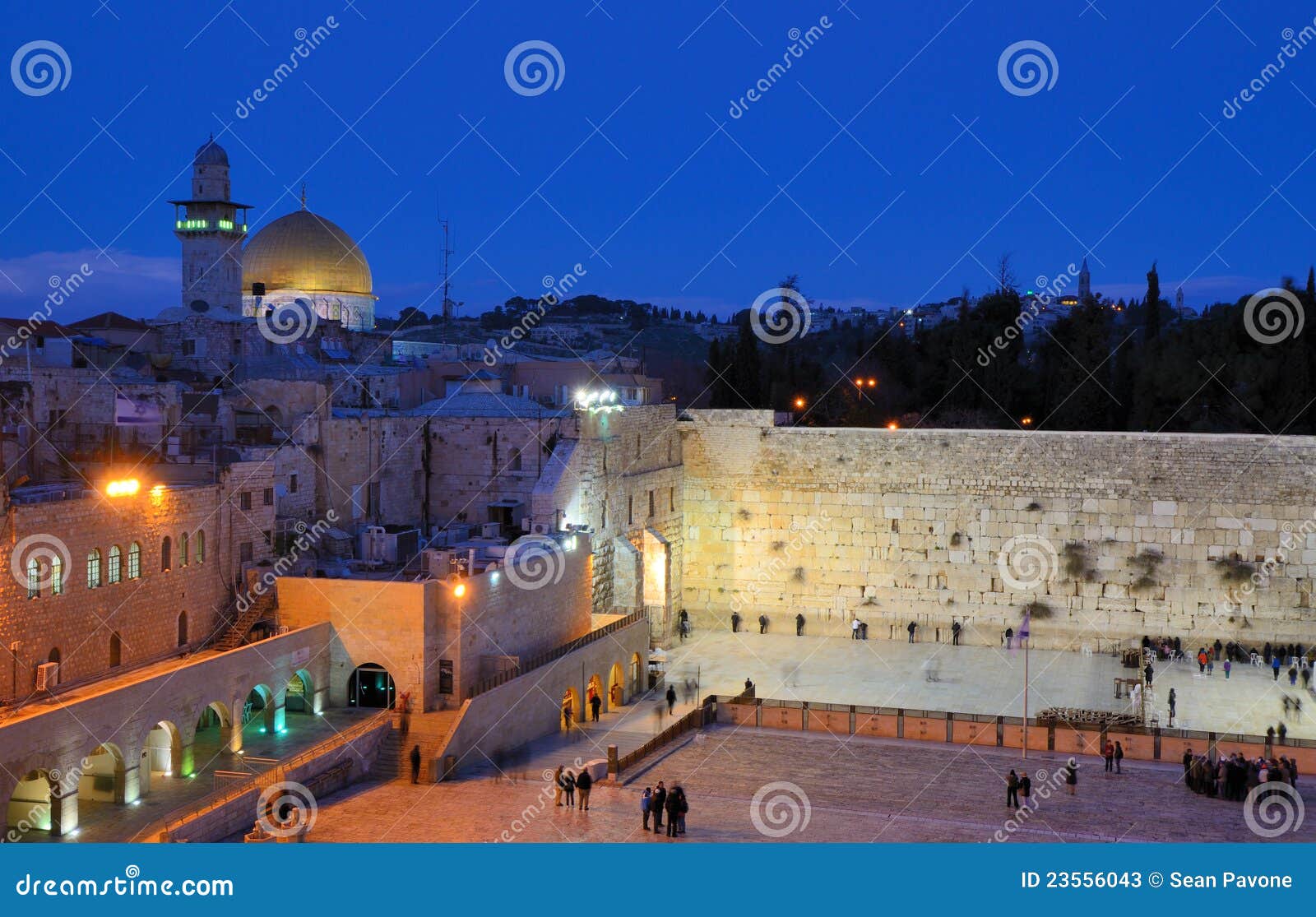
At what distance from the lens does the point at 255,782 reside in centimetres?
1473

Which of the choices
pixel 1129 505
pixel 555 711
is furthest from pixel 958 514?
pixel 555 711

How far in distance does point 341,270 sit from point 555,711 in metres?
21.0

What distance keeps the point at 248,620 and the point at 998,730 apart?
11.0 metres

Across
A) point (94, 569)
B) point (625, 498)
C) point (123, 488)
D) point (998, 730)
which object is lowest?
point (998, 730)

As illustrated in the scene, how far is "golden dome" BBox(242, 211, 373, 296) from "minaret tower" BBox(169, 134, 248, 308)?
0.59 meters

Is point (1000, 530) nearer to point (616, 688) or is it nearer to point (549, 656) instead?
point (616, 688)

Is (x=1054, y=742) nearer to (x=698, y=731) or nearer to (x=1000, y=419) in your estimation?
(x=698, y=731)

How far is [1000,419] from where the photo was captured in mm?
36281

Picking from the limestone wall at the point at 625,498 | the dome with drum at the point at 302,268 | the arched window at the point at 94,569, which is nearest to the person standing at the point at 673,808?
the arched window at the point at 94,569

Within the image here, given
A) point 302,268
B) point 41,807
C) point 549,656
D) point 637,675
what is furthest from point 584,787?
point 302,268

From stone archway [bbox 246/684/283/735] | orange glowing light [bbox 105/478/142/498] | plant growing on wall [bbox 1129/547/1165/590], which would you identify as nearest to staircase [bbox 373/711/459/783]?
stone archway [bbox 246/684/283/735]

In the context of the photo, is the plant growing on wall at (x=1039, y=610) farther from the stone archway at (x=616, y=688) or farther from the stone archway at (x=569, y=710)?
the stone archway at (x=569, y=710)

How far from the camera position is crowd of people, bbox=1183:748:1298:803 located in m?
16.7

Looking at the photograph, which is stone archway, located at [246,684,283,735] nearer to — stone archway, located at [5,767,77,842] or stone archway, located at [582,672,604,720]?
stone archway, located at [5,767,77,842]
